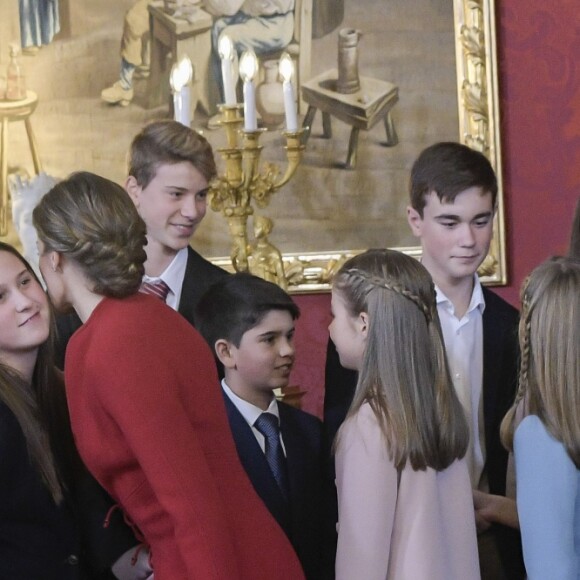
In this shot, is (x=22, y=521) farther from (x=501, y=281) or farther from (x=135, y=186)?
(x=501, y=281)

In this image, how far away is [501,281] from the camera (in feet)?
13.4

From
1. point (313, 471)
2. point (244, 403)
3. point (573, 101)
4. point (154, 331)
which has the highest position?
point (573, 101)

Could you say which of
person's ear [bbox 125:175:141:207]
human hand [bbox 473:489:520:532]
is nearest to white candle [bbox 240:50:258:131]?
person's ear [bbox 125:175:141:207]

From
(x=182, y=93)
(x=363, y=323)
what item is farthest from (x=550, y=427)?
(x=182, y=93)

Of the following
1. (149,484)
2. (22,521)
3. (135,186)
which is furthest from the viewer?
(135,186)

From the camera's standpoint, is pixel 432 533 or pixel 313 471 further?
pixel 313 471

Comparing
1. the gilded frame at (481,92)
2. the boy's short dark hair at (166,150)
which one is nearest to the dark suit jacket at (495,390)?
the boy's short dark hair at (166,150)

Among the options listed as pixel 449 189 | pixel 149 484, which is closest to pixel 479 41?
pixel 449 189

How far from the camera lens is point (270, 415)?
9.10 feet

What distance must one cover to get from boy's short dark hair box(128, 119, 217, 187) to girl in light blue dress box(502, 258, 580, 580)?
1107 mm

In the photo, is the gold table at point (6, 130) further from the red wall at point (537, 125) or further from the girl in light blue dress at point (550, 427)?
the girl in light blue dress at point (550, 427)

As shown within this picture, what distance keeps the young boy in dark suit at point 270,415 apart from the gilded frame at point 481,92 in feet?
4.38

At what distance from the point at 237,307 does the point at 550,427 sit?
3.31 ft

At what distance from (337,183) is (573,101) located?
931 millimetres
